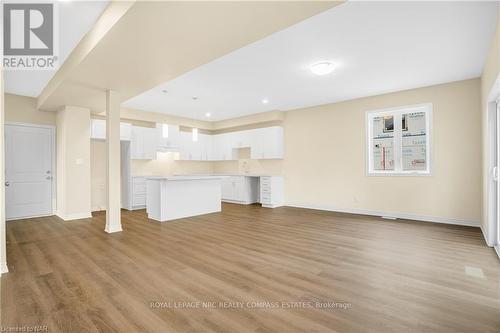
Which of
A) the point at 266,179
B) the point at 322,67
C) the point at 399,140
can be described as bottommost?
the point at 266,179

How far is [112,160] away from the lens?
4602 mm

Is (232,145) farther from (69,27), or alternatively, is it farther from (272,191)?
(69,27)

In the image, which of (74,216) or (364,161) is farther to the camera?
(364,161)

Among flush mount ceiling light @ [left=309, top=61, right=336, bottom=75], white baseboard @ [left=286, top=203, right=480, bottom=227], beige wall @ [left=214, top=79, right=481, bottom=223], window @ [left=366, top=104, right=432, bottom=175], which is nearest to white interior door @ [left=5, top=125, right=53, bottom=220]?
beige wall @ [left=214, top=79, right=481, bottom=223]

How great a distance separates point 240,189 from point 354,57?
534 centimetres

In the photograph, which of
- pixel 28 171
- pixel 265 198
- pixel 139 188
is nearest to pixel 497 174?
pixel 265 198

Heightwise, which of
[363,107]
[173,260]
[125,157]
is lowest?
[173,260]

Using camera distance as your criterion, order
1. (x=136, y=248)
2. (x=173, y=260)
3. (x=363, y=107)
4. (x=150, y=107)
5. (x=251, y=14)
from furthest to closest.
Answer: (x=150, y=107) < (x=363, y=107) < (x=136, y=248) < (x=173, y=260) < (x=251, y=14)

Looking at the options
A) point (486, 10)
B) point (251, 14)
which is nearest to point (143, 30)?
point (251, 14)

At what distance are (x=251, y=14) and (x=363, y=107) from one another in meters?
4.65

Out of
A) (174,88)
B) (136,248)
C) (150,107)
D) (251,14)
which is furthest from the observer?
(150,107)

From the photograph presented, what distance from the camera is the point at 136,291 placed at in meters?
2.37

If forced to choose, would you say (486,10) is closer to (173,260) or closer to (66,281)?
(173,260)

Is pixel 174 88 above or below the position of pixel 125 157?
above
